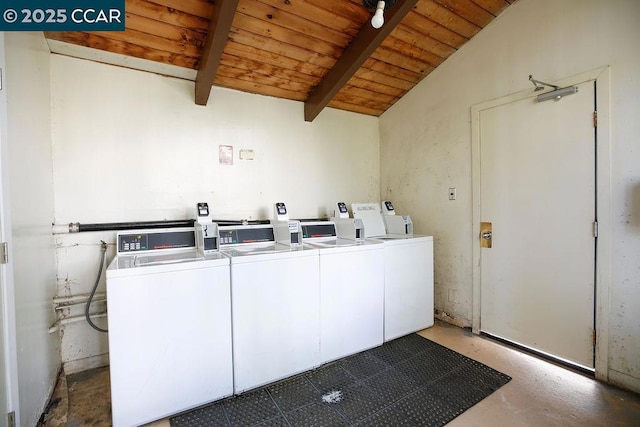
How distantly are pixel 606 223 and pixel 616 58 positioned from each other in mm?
1188

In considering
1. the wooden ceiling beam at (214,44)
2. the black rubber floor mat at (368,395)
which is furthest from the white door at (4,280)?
the wooden ceiling beam at (214,44)

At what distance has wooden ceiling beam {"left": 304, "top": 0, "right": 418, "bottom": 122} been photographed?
7.07 feet

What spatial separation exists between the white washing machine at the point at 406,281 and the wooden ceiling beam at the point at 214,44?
76.9 inches

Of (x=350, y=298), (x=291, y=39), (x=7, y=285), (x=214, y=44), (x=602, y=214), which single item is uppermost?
(x=291, y=39)

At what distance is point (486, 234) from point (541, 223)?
47cm

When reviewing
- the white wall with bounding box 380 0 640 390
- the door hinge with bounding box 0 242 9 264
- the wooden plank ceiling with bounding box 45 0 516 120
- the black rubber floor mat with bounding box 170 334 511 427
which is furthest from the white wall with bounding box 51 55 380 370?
the black rubber floor mat with bounding box 170 334 511 427

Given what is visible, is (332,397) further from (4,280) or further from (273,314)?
(4,280)

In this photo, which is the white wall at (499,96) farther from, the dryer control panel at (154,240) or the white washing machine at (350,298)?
the dryer control panel at (154,240)

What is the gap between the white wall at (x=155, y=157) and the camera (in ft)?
7.30

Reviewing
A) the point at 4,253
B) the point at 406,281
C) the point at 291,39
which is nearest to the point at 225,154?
the point at 291,39

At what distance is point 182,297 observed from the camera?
1764 mm

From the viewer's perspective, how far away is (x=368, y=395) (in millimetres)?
1959

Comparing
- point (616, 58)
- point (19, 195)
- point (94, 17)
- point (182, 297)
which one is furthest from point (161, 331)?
point (616, 58)

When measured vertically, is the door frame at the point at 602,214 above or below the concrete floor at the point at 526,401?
above
